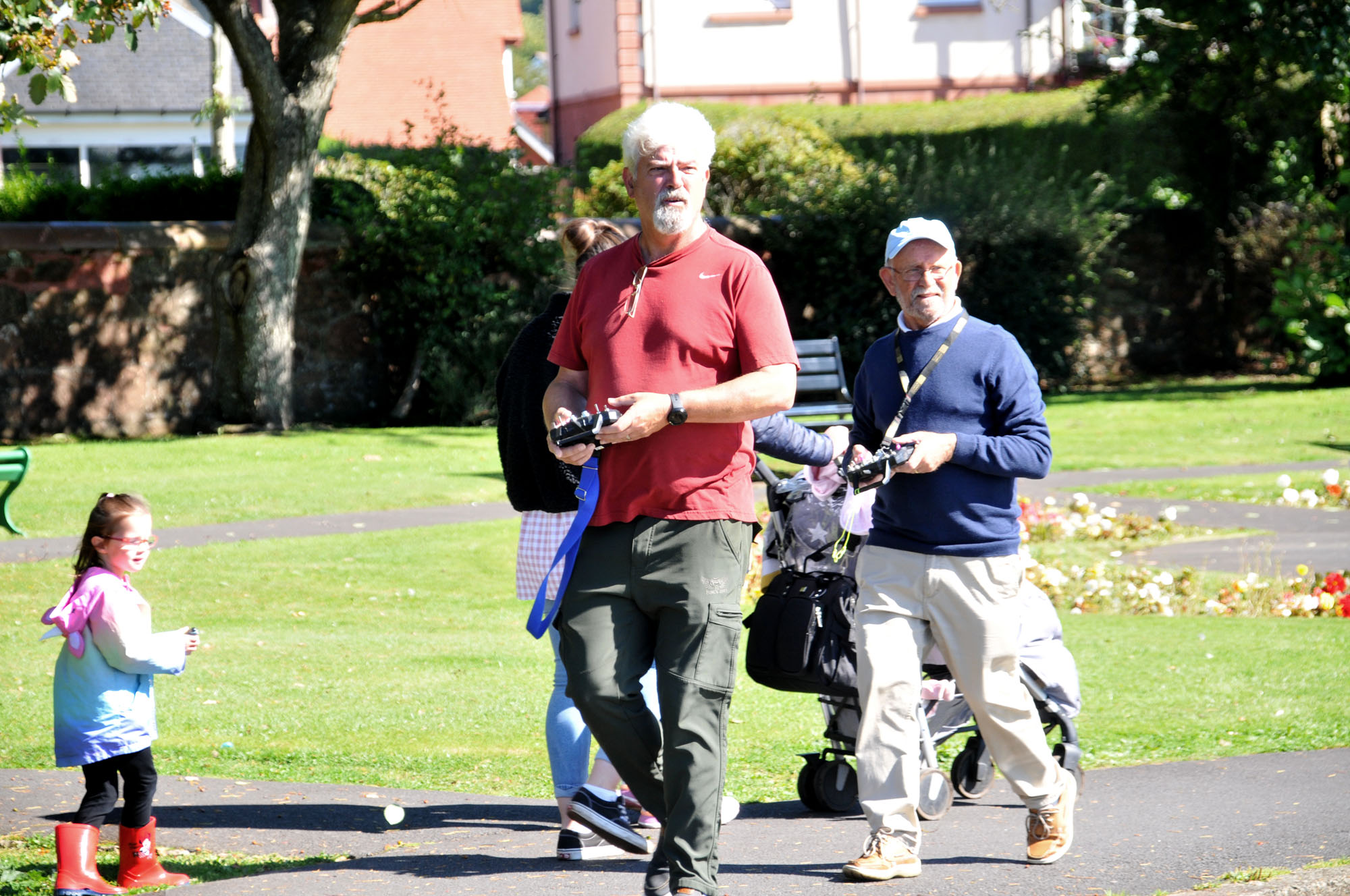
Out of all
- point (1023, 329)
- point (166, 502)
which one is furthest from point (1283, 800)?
point (1023, 329)

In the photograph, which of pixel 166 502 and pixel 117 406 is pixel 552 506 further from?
pixel 117 406

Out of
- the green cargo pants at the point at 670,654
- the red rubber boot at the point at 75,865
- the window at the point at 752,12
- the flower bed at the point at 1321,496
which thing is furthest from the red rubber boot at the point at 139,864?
the window at the point at 752,12

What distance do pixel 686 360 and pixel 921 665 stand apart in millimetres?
1291

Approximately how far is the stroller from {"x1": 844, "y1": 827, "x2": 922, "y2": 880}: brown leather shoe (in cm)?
46

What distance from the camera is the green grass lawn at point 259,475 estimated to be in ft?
39.2

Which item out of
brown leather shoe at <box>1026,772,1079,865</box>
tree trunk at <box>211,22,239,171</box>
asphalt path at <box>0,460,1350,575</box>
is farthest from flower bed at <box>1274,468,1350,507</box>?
tree trunk at <box>211,22,239,171</box>

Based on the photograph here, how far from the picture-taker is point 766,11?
3372 cm

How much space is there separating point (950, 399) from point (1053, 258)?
1656cm

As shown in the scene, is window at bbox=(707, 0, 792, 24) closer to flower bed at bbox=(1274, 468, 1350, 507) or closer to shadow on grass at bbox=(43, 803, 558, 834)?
flower bed at bbox=(1274, 468, 1350, 507)

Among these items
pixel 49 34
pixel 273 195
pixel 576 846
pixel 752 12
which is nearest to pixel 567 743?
pixel 576 846

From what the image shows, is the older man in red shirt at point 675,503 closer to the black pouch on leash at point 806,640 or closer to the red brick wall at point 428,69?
the black pouch on leash at point 806,640

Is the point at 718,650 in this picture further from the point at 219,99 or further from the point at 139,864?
the point at 219,99

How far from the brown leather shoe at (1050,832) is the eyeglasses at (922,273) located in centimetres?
156

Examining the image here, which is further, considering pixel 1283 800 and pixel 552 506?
pixel 1283 800
